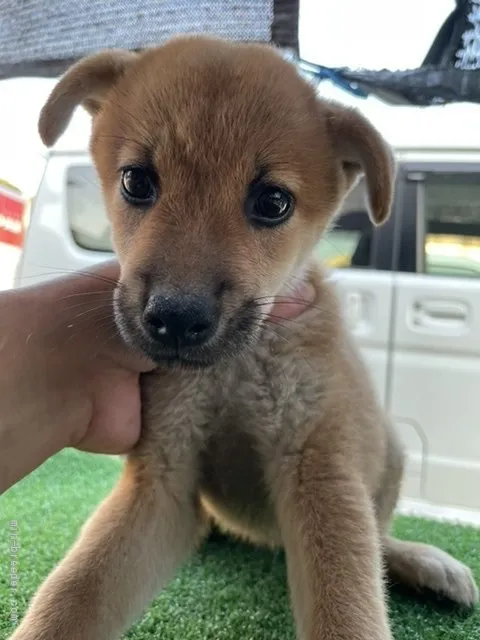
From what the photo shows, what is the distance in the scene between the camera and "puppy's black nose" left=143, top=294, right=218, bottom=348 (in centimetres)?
115

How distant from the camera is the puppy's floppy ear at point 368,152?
1539 millimetres

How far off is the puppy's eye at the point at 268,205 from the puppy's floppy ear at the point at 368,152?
0.23 metres

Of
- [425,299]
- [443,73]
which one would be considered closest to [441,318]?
[425,299]

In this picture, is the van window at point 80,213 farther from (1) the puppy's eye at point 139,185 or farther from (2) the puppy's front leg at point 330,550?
(2) the puppy's front leg at point 330,550

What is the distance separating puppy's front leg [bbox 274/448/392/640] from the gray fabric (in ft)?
3.47

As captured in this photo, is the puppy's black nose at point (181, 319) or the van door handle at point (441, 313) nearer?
the puppy's black nose at point (181, 319)

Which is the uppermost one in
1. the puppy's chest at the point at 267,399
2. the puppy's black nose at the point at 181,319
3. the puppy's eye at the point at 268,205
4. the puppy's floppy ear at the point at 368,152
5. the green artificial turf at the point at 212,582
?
the puppy's floppy ear at the point at 368,152

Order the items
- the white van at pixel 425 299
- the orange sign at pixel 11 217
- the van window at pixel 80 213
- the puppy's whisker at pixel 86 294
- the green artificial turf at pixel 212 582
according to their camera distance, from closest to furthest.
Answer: the green artificial turf at pixel 212 582 → the puppy's whisker at pixel 86 294 → the orange sign at pixel 11 217 → the van window at pixel 80 213 → the white van at pixel 425 299

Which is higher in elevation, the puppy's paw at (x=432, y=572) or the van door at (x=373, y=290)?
the van door at (x=373, y=290)

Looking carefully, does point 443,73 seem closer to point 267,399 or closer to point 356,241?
point 267,399

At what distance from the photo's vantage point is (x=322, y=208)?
1576 mm

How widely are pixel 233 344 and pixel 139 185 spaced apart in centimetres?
38

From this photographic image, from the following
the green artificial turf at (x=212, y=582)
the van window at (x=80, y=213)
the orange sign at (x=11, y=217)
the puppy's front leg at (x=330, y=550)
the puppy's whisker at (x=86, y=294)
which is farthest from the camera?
the van window at (x=80, y=213)

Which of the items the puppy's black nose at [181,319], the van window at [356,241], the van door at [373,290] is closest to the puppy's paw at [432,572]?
the puppy's black nose at [181,319]
